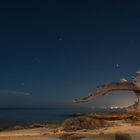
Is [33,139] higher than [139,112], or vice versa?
[139,112]

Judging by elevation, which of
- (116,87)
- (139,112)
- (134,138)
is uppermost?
(116,87)

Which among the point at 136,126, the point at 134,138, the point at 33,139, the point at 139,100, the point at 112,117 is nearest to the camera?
the point at 134,138

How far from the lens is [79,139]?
48.4 ft

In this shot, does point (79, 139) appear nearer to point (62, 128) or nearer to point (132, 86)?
point (132, 86)

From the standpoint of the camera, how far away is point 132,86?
16.1 m

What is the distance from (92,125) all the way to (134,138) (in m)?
5.85

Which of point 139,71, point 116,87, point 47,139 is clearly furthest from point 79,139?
point 139,71

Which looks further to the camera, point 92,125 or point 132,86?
point 92,125

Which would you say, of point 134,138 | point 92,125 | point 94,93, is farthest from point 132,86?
point 92,125

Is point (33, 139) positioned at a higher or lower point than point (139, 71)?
lower

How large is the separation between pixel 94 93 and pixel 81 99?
71 centimetres

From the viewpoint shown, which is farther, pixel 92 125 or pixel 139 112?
pixel 92 125

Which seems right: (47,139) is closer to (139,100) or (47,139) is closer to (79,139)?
(79,139)

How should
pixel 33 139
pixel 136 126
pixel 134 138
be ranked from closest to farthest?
pixel 134 138
pixel 33 139
pixel 136 126
